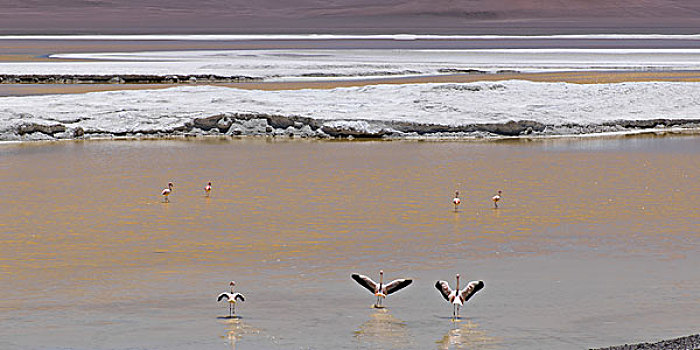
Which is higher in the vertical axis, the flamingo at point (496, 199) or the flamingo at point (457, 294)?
the flamingo at point (496, 199)

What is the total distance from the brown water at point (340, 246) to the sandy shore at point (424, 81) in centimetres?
997

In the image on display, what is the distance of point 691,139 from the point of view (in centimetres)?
2031

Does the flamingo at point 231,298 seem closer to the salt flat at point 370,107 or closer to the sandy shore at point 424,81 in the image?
the salt flat at point 370,107

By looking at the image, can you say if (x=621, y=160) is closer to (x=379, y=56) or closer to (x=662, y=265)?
(x=662, y=265)

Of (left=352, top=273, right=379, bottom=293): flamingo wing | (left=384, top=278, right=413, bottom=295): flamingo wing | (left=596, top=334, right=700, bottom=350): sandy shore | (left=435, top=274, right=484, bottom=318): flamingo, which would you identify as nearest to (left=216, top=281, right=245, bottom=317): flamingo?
(left=352, top=273, right=379, bottom=293): flamingo wing

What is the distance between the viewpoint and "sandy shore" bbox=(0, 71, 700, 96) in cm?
2822

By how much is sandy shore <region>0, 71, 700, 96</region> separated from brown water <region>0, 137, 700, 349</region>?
997 cm

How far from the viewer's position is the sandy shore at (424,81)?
28219 mm

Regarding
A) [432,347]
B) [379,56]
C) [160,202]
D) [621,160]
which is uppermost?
[379,56]

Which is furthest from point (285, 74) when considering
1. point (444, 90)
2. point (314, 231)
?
point (314, 231)

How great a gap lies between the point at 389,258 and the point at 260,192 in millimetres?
4208

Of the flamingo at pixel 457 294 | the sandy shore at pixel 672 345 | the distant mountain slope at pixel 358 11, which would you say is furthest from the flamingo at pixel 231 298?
the distant mountain slope at pixel 358 11

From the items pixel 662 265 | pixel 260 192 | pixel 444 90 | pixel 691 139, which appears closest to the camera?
pixel 662 265

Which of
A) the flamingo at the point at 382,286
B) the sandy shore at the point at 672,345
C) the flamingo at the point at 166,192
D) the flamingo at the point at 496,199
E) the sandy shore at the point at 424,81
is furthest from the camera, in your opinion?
the sandy shore at the point at 424,81
